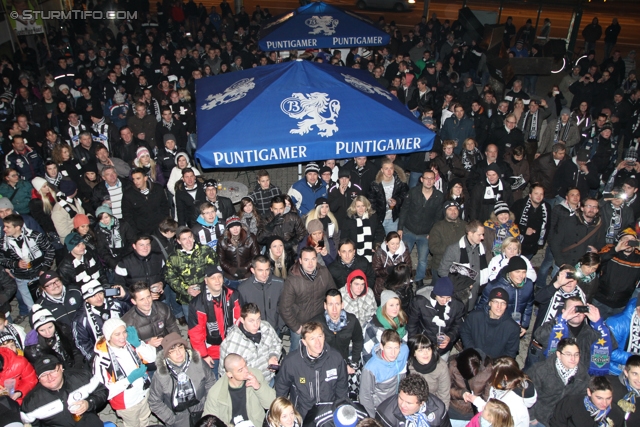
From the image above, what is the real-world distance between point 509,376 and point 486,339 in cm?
89

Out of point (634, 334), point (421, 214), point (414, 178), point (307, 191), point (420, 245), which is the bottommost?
point (420, 245)

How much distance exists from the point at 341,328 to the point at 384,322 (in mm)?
481

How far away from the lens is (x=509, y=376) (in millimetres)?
4367

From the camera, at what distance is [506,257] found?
6.07m

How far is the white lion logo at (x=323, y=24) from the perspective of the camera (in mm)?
11719

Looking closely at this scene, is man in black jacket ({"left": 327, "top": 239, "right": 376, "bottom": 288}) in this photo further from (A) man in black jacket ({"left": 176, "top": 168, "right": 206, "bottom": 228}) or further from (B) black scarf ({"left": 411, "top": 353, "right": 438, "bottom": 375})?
(A) man in black jacket ({"left": 176, "top": 168, "right": 206, "bottom": 228})

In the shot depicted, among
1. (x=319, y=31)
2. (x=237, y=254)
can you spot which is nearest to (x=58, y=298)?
(x=237, y=254)

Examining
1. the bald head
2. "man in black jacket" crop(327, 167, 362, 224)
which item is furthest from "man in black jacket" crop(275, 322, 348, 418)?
"man in black jacket" crop(327, 167, 362, 224)

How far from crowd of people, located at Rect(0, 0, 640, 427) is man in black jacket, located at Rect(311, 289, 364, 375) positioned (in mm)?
22

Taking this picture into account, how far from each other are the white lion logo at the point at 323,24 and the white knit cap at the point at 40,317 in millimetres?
8936

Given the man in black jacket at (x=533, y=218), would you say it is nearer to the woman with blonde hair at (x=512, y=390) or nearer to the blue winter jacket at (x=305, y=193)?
the blue winter jacket at (x=305, y=193)

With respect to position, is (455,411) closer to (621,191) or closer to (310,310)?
(310,310)

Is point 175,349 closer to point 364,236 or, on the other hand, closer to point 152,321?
point 152,321

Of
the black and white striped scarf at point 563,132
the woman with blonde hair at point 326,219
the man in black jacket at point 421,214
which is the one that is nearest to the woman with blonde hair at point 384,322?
the woman with blonde hair at point 326,219
